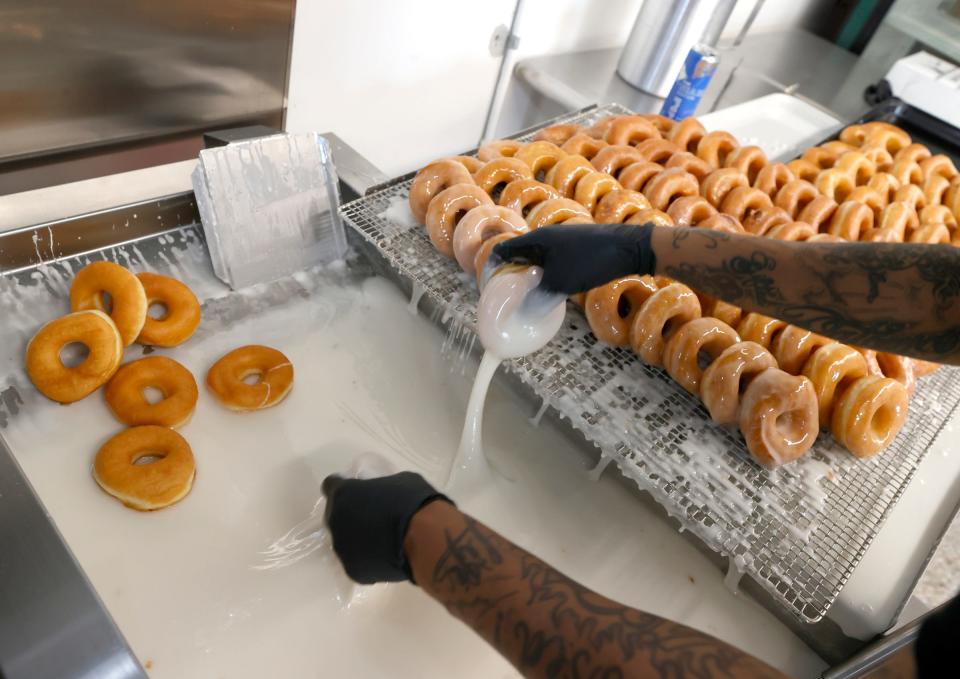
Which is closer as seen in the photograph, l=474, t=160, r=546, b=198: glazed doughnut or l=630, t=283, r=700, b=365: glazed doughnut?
l=630, t=283, r=700, b=365: glazed doughnut

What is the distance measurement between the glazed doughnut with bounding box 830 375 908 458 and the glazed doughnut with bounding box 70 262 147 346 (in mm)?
1285

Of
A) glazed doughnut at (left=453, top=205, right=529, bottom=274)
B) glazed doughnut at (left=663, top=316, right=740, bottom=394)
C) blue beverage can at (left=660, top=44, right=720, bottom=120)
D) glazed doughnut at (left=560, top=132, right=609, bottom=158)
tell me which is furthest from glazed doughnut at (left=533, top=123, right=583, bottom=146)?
glazed doughnut at (left=663, top=316, right=740, bottom=394)

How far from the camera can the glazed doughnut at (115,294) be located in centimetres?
107

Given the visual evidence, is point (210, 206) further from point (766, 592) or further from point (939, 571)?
point (939, 571)

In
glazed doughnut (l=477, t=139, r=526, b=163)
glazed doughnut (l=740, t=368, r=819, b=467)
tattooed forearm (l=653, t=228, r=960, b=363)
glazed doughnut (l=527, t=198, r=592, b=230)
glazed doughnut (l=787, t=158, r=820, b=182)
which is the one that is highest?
tattooed forearm (l=653, t=228, r=960, b=363)

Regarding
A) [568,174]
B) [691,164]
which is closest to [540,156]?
[568,174]

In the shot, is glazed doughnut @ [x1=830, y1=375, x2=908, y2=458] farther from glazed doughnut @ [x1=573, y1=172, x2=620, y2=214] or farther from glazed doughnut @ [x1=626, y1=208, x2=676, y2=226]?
glazed doughnut @ [x1=573, y1=172, x2=620, y2=214]

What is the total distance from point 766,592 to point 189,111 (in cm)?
146

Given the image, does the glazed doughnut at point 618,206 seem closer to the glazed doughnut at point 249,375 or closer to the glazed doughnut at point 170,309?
the glazed doughnut at point 249,375

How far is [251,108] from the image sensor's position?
1420 mm

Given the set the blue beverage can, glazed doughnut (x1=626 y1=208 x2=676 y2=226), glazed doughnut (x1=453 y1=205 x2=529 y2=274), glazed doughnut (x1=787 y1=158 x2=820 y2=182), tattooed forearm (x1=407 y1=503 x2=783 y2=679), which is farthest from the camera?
the blue beverage can

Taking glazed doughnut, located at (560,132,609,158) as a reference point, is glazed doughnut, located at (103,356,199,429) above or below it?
below

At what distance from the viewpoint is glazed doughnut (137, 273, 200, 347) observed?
1.12 m

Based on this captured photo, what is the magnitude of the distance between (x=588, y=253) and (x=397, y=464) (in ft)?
1.71
